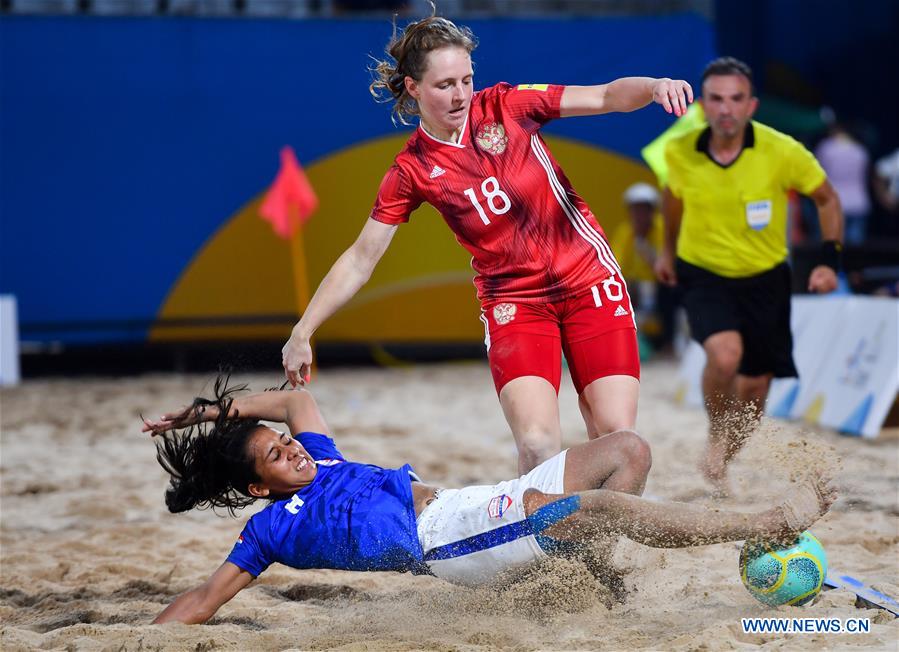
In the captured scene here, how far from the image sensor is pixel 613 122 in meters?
12.3

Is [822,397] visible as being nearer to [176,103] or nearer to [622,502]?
[622,502]

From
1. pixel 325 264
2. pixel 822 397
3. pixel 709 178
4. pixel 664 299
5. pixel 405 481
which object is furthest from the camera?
pixel 664 299

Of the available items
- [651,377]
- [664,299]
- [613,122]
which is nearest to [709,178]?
[651,377]

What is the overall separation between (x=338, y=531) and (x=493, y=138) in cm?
Result: 153

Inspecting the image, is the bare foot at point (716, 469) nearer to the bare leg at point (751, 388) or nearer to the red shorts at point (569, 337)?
the bare leg at point (751, 388)

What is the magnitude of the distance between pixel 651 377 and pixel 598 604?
7732 millimetres

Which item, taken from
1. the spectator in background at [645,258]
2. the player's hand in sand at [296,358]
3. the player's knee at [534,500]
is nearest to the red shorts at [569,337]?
the player's knee at [534,500]

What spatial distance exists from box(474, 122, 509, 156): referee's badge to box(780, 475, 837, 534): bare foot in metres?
1.61

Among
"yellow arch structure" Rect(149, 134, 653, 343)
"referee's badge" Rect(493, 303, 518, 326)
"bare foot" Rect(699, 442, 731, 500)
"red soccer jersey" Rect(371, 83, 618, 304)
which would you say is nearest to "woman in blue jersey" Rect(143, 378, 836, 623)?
"referee's badge" Rect(493, 303, 518, 326)

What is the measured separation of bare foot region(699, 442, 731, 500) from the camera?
5.66 metres

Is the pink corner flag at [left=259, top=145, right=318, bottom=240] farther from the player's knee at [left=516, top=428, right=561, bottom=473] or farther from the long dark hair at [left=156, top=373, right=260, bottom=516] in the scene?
the player's knee at [left=516, top=428, right=561, bottom=473]

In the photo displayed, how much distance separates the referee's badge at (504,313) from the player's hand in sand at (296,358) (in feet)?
2.35

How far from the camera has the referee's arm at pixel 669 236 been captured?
6293 millimetres

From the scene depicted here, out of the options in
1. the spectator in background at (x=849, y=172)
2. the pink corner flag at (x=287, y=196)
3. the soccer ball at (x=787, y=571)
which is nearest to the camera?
the soccer ball at (x=787, y=571)
